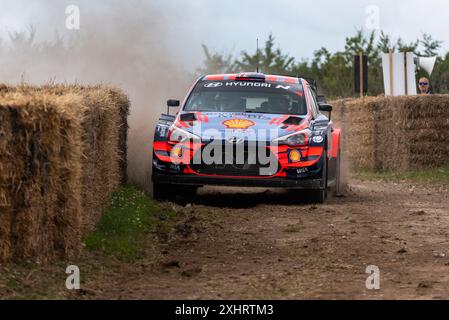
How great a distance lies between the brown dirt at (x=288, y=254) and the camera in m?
8.51

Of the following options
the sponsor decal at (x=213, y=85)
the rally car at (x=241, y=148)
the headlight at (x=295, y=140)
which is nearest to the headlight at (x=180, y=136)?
the rally car at (x=241, y=148)

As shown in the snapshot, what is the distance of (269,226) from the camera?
12.5 m

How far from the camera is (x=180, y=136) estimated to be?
14266mm

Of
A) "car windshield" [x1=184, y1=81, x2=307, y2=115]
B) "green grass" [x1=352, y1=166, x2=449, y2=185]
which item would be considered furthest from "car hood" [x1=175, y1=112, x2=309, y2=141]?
"green grass" [x1=352, y1=166, x2=449, y2=185]

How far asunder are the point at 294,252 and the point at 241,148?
360cm

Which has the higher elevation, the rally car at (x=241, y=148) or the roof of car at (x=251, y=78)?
the roof of car at (x=251, y=78)

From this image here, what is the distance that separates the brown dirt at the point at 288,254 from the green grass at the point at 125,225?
301 millimetres

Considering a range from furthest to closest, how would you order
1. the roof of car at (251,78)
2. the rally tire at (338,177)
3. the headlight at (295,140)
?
the rally tire at (338,177)
the roof of car at (251,78)
the headlight at (295,140)

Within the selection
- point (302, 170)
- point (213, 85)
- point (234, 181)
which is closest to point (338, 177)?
point (213, 85)

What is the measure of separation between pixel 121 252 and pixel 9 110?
217 centimetres

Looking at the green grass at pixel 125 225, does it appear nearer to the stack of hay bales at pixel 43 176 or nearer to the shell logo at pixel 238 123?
the stack of hay bales at pixel 43 176

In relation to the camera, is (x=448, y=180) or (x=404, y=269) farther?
(x=448, y=180)

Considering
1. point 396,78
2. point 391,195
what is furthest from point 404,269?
point 396,78
